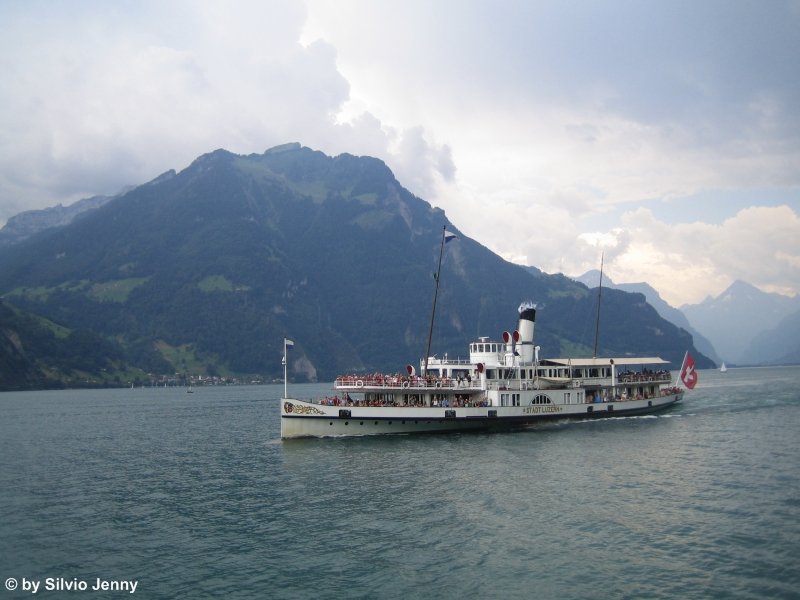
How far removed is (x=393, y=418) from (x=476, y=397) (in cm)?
1139

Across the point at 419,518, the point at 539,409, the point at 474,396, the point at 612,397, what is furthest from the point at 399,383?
the point at 612,397

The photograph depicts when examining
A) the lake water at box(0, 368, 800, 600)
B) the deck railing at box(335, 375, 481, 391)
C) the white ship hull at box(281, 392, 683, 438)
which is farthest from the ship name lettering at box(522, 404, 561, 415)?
the lake water at box(0, 368, 800, 600)

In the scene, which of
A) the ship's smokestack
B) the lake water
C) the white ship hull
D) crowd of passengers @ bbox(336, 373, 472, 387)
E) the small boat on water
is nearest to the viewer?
the lake water

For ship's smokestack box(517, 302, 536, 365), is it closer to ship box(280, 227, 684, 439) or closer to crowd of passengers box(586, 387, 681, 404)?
ship box(280, 227, 684, 439)

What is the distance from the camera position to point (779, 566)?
26766mm

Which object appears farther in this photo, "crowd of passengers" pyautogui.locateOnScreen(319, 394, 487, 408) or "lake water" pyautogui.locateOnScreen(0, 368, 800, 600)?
"crowd of passengers" pyautogui.locateOnScreen(319, 394, 487, 408)

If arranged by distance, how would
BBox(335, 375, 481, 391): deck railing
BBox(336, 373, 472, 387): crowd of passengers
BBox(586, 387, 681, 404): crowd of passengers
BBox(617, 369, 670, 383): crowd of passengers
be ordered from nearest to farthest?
BBox(335, 375, 481, 391): deck railing < BBox(336, 373, 472, 387): crowd of passengers < BBox(586, 387, 681, 404): crowd of passengers < BBox(617, 369, 670, 383): crowd of passengers

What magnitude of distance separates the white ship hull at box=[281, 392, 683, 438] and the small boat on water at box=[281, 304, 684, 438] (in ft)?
0.33

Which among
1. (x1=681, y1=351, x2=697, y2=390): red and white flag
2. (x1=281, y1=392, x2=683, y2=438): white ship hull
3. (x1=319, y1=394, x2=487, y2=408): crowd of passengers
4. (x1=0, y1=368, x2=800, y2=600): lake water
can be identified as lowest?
(x1=0, y1=368, x2=800, y2=600): lake water

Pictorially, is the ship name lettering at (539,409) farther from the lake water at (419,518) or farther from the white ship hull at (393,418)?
the lake water at (419,518)

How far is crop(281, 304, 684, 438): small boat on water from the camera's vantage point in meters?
64.0

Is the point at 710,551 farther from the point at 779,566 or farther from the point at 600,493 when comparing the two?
the point at 600,493

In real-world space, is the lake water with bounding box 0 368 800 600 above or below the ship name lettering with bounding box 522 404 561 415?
below

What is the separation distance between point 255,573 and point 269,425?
64009mm
